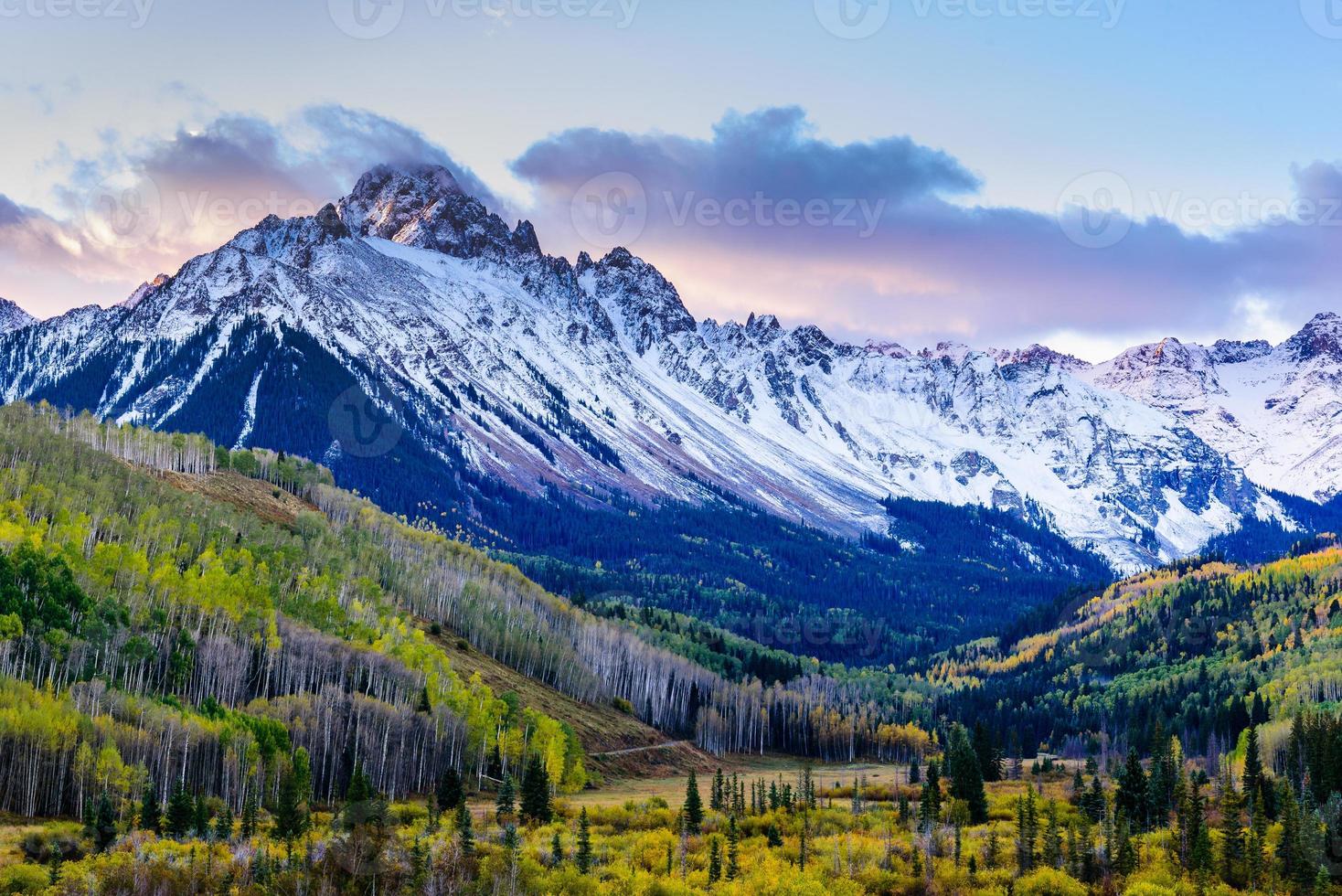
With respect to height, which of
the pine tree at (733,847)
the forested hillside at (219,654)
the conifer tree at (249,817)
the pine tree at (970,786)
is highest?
the forested hillside at (219,654)

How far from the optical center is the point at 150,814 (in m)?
88.4

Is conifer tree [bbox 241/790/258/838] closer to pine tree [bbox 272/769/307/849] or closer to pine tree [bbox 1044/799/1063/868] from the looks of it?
pine tree [bbox 272/769/307/849]

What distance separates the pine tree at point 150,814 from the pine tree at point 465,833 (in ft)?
72.2

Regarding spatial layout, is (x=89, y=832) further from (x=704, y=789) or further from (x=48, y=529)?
(x=704, y=789)

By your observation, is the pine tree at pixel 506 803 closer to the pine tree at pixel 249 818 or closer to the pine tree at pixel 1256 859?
the pine tree at pixel 249 818

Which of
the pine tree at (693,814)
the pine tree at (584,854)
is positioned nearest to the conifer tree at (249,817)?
the pine tree at (584,854)

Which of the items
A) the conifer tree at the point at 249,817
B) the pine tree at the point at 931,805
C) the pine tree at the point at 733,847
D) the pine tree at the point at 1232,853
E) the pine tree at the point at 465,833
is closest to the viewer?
the pine tree at the point at 465,833

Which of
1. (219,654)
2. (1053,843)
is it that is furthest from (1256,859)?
(219,654)

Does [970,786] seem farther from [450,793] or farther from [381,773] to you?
[381,773]

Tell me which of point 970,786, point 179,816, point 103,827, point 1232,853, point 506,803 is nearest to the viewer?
point 103,827

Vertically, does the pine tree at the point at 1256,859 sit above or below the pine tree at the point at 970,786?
below

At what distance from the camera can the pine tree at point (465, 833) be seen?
84.7 m

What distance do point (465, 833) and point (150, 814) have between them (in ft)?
77.4

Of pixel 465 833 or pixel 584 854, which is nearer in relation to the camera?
pixel 584 854
